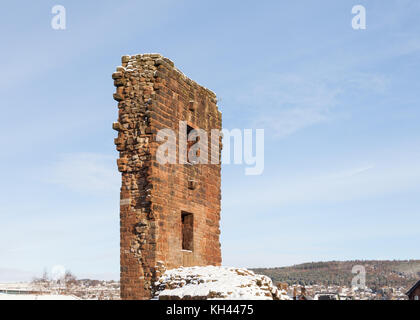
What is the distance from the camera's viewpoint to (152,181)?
1488 centimetres

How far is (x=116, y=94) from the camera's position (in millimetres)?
15867

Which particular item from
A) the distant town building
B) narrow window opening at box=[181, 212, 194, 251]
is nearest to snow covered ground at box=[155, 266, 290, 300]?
narrow window opening at box=[181, 212, 194, 251]

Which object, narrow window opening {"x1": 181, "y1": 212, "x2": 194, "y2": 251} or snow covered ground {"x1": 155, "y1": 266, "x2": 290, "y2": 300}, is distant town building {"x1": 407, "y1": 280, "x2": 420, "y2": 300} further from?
snow covered ground {"x1": 155, "y1": 266, "x2": 290, "y2": 300}

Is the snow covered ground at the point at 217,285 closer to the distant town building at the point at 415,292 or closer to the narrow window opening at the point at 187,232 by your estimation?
the narrow window opening at the point at 187,232

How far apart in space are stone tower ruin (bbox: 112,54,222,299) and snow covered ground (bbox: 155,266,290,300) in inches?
40.0

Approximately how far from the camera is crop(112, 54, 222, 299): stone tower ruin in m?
14.8
